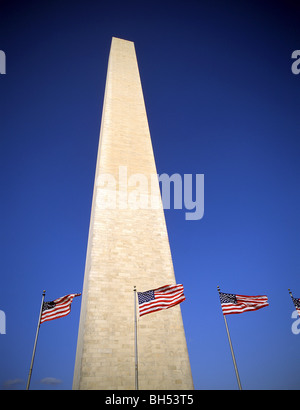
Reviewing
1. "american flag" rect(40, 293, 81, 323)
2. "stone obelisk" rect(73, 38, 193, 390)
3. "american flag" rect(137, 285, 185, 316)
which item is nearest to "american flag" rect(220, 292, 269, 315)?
"american flag" rect(137, 285, 185, 316)

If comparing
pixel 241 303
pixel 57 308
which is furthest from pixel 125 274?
pixel 241 303

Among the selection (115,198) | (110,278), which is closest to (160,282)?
(110,278)

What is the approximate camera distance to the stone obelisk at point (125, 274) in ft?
32.7

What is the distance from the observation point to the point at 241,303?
1003 cm

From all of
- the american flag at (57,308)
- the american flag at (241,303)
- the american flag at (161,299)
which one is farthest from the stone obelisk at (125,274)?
the american flag at (241,303)

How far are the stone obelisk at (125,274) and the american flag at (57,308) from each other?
91cm

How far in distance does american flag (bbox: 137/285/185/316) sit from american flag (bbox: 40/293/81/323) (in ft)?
9.84

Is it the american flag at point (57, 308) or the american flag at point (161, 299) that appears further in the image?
the american flag at point (57, 308)

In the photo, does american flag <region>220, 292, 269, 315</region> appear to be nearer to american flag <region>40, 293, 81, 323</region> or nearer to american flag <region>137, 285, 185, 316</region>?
american flag <region>137, 285, 185, 316</region>

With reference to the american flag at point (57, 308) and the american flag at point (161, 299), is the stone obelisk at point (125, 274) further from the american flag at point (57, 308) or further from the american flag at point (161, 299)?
the american flag at point (161, 299)

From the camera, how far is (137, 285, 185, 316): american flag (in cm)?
959
